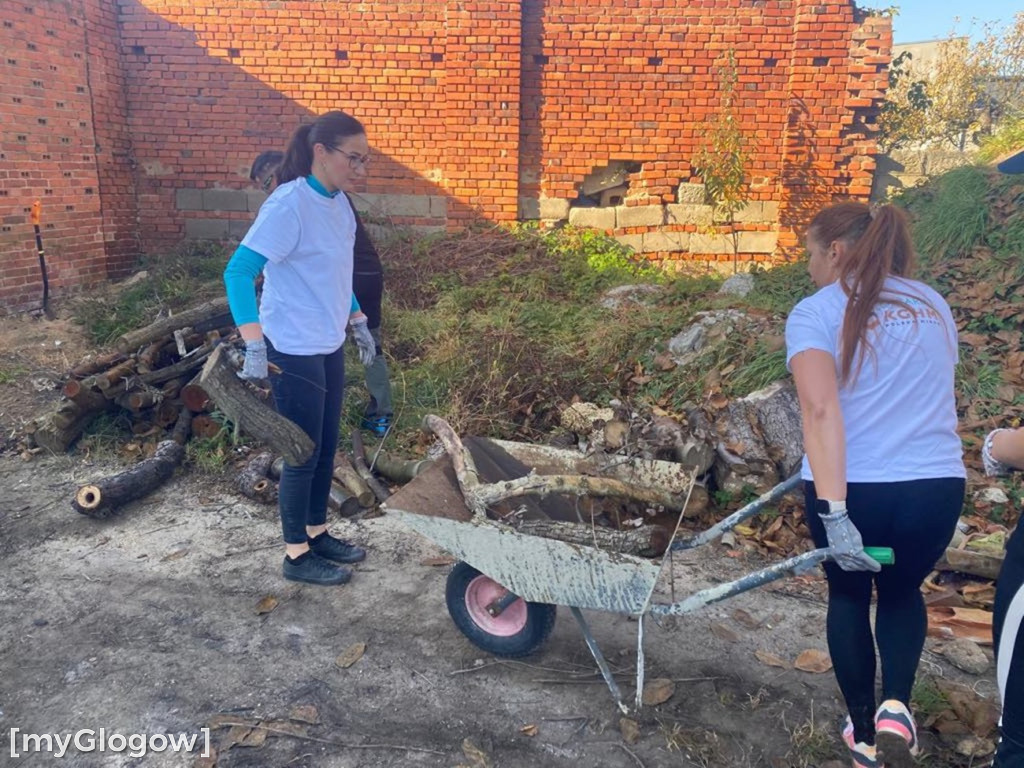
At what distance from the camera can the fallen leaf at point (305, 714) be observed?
278 centimetres

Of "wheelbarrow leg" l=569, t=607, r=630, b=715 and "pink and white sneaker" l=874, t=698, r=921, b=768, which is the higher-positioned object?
"pink and white sneaker" l=874, t=698, r=921, b=768

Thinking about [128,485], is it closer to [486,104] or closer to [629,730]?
[629,730]

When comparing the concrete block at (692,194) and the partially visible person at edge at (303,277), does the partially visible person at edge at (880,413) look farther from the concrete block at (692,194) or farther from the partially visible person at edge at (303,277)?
the concrete block at (692,194)

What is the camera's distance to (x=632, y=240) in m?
9.07

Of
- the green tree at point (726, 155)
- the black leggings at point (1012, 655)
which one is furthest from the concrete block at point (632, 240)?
the black leggings at point (1012, 655)

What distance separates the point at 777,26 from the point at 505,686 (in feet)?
27.1

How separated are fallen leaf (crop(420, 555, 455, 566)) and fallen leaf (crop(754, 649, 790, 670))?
1622 millimetres

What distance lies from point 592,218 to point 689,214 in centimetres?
117

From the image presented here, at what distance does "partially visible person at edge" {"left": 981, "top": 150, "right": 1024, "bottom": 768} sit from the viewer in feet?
5.95

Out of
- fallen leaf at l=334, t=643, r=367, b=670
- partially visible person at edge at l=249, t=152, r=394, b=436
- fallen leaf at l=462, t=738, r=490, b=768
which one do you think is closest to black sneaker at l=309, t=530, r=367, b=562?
fallen leaf at l=334, t=643, r=367, b=670

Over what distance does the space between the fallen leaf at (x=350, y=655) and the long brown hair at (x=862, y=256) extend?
225 cm

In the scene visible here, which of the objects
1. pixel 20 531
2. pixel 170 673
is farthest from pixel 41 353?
pixel 170 673

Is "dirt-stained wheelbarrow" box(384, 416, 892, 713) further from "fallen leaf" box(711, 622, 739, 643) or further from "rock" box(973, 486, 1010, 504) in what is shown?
"rock" box(973, 486, 1010, 504)

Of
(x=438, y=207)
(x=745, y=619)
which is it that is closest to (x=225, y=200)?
(x=438, y=207)
